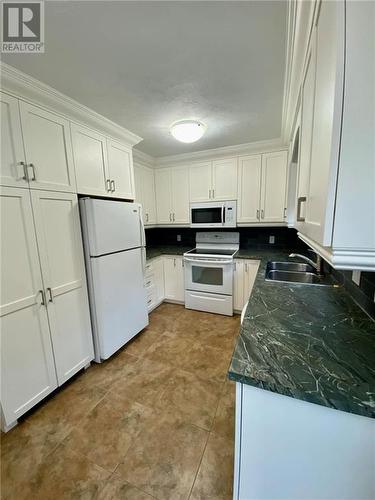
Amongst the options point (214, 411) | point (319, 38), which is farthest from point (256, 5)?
point (214, 411)

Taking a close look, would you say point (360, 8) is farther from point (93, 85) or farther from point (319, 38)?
point (93, 85)

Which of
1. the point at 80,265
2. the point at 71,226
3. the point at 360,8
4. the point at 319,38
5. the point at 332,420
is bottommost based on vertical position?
the point at 332,420

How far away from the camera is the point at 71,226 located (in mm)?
1755

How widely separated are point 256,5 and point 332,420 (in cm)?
177

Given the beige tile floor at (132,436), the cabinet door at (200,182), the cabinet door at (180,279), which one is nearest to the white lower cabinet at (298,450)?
the beige tile floor at (132,436)

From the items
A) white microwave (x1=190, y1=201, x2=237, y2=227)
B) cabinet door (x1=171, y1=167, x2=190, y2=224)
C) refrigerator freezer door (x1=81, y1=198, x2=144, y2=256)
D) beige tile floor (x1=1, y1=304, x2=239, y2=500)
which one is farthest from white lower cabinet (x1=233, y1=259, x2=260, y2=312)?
refrigerator freezer door (x1=81, y1=198, x2=144, y2=256)

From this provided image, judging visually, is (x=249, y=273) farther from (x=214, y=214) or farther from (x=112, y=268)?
(x=112, y=268)

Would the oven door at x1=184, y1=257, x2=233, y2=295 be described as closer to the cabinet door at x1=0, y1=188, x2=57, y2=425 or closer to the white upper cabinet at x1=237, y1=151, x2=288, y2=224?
the white upper cabinet at x1=237, y1=151, x2=288, y2=224

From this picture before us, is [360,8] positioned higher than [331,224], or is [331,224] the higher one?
[360,8]

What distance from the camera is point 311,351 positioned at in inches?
34.1

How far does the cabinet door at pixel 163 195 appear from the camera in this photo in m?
3.39

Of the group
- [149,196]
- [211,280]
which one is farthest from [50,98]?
[211,280]

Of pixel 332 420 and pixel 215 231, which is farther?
pixel 215 231

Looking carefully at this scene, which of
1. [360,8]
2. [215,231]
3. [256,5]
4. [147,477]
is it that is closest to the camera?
[360,8]
